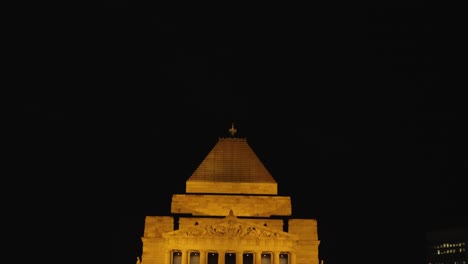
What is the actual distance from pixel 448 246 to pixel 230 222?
234 feet

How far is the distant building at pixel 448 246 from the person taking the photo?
4129 inches

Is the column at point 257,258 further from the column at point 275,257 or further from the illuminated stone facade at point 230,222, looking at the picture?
the column at point 275,257

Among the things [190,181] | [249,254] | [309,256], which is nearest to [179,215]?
[190,181]

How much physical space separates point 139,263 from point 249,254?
7.51 meters

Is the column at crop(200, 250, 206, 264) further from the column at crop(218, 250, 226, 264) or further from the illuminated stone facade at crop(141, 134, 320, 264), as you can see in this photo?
the column at crop(218, 250, 226, 264)

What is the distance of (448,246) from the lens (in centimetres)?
10956

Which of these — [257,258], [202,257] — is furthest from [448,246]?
[202,257]

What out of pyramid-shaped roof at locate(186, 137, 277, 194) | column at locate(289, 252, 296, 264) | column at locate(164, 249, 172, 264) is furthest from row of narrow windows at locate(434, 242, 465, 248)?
column at locate(164, 249, 172, 264)

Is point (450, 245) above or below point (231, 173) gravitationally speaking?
above

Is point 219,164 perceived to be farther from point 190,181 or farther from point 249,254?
point 249,254

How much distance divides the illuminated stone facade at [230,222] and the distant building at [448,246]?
59.7m

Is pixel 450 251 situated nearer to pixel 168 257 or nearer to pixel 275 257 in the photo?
pixel 275 257

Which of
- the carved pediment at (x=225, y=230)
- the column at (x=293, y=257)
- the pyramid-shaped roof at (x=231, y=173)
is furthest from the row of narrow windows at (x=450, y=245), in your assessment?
the carved pediment at (x=225, y=230)

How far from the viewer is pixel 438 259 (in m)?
112
